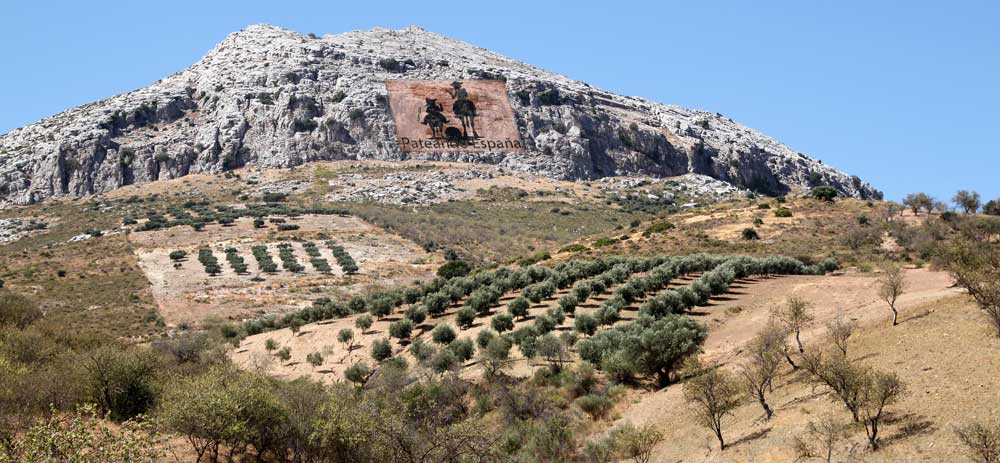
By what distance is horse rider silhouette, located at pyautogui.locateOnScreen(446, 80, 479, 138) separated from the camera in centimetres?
15000

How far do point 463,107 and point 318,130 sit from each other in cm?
2920

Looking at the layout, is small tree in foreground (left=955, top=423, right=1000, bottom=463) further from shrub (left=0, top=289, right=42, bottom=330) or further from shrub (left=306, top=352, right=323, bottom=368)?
shrub (left=0, top=289, right=42, bottom=330)

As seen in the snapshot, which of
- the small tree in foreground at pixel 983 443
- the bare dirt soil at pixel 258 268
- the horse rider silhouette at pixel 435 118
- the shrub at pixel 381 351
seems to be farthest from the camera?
the horse rider silhouette at pixel 435 118

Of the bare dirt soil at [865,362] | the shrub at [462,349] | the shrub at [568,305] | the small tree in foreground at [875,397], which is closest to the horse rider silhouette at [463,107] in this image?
the shrub at [568,305]

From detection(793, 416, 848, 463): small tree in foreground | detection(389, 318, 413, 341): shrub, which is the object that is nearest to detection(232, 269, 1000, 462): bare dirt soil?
detection(793, 416, 848, 463): small tree in foreground

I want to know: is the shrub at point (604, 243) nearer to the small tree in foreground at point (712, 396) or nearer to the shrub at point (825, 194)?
the shrub at point (825, 194)

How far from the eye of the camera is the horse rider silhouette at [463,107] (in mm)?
150000

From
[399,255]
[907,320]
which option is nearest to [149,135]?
[399,255]

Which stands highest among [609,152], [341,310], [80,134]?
[80,134]

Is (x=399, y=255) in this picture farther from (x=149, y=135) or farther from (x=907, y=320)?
(x=149, y=135)

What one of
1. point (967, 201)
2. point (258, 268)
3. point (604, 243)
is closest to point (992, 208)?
point (967, 201)

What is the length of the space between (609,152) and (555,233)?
6200 cm

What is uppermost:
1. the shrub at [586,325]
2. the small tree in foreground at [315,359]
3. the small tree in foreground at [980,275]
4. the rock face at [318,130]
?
the rock face at [318,130]

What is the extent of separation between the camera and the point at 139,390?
32.0 m
